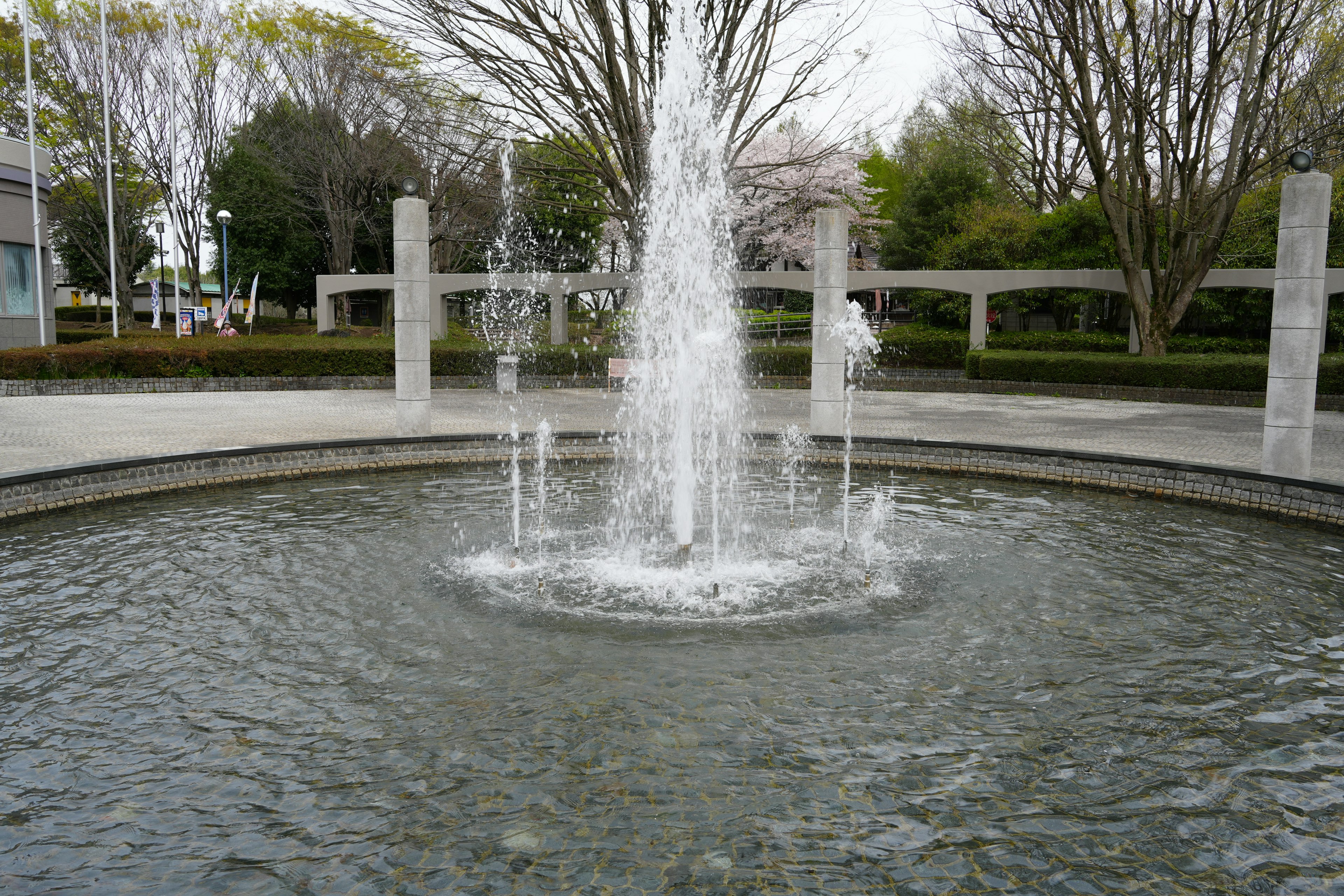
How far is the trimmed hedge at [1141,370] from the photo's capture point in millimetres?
19219

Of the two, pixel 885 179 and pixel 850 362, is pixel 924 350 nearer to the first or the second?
pixel 850 362

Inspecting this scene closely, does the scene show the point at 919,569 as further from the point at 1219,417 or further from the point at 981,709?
the point at 1219,417

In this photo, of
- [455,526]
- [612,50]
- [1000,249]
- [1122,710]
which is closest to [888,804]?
[1122,710]

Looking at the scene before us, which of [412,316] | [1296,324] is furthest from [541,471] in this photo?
[1296,324]

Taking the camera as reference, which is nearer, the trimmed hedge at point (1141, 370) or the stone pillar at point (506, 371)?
the trimmed hedge at point (1141, 370)

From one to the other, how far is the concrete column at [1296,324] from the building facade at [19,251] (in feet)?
86.2

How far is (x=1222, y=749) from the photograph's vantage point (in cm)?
414

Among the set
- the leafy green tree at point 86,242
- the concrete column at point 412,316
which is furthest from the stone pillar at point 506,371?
the leafy green tree at point 86,242

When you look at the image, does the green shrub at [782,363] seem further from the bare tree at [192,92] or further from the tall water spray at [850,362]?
the bare tree at [192,92]

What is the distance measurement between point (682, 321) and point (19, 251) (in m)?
24.2

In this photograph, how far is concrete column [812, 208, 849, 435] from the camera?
13.4 meters

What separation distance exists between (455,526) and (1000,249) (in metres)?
24.8

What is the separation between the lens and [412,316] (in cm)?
1241

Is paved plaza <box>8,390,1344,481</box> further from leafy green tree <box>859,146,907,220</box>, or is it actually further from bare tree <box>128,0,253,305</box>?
leafy green tree <box>859,146,907,220</box>
